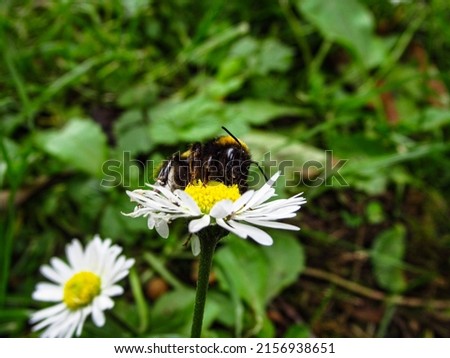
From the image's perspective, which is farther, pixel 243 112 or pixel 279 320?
pixel 243 112

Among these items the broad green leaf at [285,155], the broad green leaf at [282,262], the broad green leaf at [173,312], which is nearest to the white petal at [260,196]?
the broad green leaf at [173,312]

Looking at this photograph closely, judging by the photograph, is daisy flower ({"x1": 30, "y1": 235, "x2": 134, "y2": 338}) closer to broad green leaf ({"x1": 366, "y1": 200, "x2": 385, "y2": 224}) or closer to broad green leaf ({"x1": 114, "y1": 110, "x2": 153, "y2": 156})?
broad green leaf ({"x1": 114, "y1": 110, "x2": 153, "y2": 156})

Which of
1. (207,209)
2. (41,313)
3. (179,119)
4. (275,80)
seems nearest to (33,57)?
(179,119)

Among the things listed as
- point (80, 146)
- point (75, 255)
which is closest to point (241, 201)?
point (75, 255)

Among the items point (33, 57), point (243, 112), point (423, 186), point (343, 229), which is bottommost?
point (343, 229)

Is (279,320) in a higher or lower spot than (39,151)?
lower

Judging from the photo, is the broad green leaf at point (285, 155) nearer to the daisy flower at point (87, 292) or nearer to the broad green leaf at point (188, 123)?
the broad green leaf at point (188, 123)
